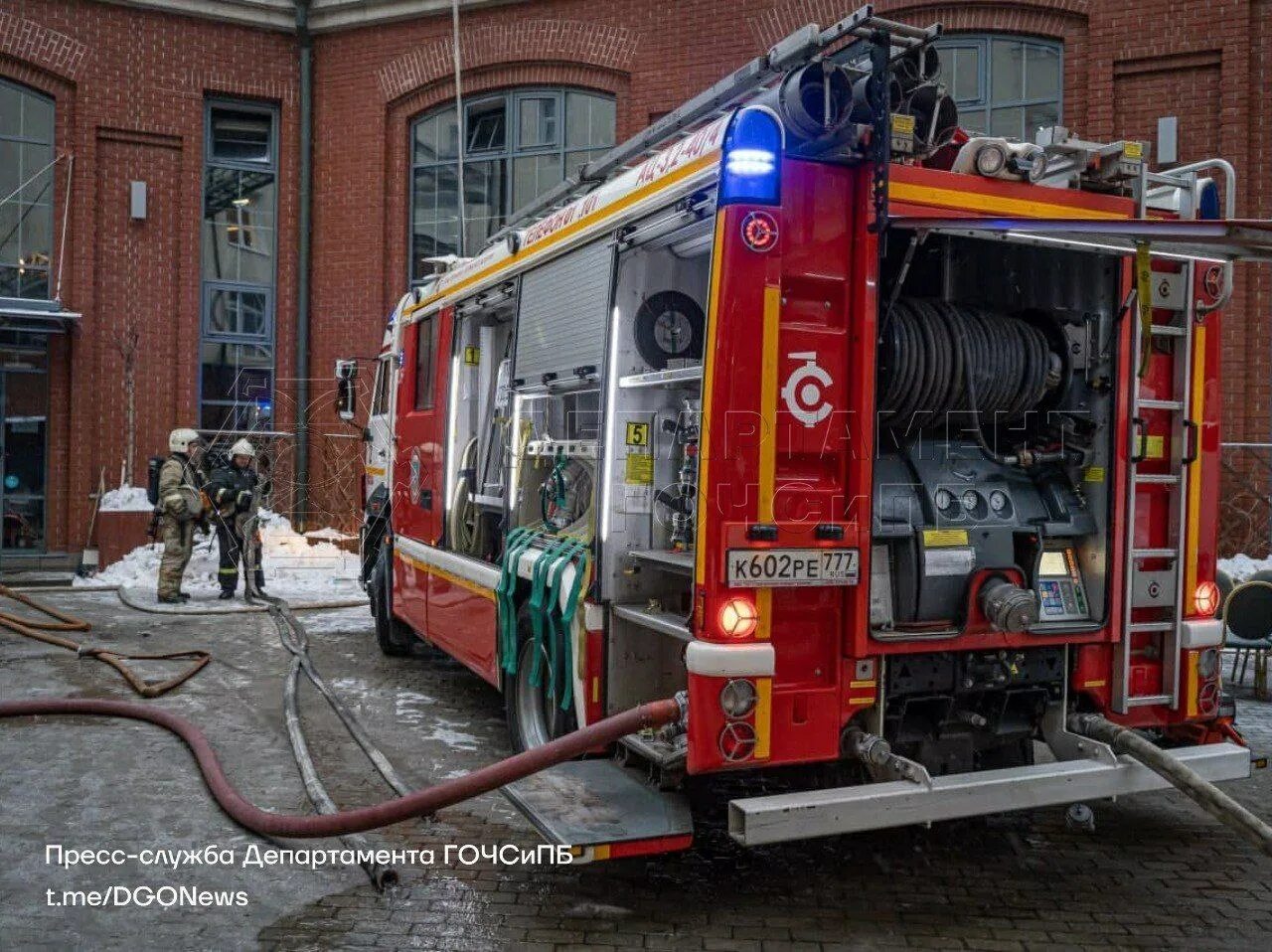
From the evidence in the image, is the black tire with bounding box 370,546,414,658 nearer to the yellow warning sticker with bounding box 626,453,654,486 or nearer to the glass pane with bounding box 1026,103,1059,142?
the yellow warning sticker with bounding box 626,453,654,486

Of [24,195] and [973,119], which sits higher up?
[973,119]

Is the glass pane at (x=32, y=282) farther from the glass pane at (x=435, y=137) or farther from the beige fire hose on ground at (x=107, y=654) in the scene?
the beige fire hose on ground at (x=107, y=654)

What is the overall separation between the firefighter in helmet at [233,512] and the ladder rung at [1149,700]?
10.4 metres

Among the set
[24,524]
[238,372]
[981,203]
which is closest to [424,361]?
[981,203]

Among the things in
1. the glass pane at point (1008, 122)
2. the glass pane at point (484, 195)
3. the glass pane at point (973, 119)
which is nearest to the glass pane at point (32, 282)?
Answer: the glass pane at point (484, 195)

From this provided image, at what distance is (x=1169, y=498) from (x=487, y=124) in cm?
1352

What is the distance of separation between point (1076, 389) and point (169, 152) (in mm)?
15231

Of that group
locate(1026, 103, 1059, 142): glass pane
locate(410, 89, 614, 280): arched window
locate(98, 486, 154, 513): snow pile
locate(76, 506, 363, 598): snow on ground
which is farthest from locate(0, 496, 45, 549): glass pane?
locate(1026, 103, 1059, 142): glass pane

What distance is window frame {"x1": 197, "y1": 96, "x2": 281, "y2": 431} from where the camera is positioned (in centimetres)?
1739

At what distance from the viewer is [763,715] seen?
14.6 ft

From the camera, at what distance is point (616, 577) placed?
5379 millimetres

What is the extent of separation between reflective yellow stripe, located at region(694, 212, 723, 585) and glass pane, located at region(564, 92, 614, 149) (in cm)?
1243

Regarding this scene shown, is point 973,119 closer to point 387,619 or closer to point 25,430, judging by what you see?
point 387,619

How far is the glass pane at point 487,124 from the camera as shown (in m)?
16.9
